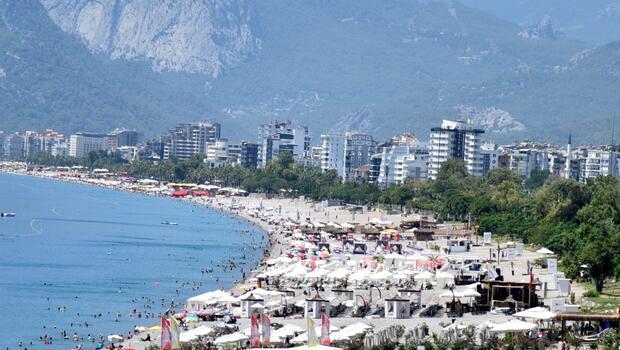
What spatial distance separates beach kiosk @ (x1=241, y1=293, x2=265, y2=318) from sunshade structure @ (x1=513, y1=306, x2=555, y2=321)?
10.1 m

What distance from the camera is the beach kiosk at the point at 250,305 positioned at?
5800 cm

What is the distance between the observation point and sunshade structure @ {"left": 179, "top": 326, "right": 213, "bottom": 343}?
51.0 meters

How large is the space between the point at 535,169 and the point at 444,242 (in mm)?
90602

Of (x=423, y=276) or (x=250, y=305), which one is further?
(x=423, y=276)

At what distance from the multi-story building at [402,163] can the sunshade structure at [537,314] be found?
405 feet

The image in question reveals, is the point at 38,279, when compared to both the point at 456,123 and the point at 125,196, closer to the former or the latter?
the point at 125,196

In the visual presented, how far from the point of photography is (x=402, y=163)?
182m

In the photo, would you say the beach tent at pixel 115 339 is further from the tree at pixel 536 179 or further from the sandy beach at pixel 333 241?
the tree at pixel 536 179

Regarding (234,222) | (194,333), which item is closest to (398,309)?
(194,333)

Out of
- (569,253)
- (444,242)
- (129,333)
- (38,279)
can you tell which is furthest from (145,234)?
(129,333)

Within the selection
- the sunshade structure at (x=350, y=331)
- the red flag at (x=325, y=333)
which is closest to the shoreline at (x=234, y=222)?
the sunshade structure at (x=350, y=331)

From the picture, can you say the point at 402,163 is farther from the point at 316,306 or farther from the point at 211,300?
the point at 316,306

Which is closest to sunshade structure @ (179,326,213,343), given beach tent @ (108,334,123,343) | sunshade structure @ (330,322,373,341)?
beach tent @ (108,334,123,343)

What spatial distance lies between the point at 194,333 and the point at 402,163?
131 metres
